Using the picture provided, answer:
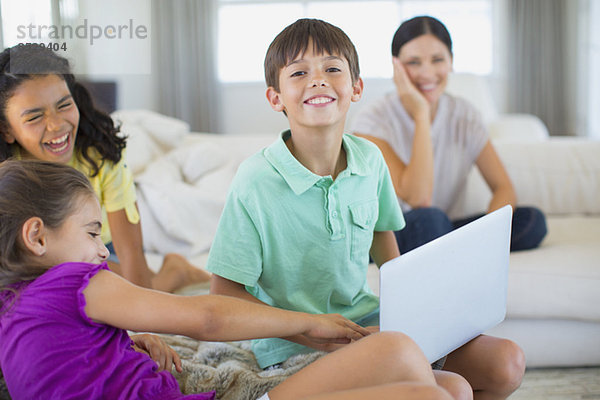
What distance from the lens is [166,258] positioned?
5.97ft

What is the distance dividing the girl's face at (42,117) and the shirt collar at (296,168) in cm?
43

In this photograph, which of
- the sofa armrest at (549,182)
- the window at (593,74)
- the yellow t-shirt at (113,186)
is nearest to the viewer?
the yellow t-shirt at (113,186)

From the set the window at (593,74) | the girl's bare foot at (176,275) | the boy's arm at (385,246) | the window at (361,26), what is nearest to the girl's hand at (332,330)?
the boy's arm at (385,246)

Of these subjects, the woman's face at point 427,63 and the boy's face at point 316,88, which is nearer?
the boy's face at point 316,88

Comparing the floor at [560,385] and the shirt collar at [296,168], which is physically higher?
the shirt collar at [296,168]

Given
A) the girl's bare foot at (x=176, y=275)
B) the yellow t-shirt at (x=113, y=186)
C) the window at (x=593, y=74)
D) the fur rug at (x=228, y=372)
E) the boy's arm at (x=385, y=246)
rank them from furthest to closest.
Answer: the window at (x=593, y=74), the girl's bare foot at (x=176, y=275), the yellow t-shirt at (x=113, y=186), the boy's arm at (x=385, y=246), the fur rug at (x=228, y=372)

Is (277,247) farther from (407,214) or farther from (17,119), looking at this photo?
(407,214)

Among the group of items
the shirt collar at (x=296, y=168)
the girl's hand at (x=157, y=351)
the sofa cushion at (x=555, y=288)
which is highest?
the shirt collar at (x=296, y=168)

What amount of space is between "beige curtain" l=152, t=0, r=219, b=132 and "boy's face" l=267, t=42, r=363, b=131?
4.79 meters

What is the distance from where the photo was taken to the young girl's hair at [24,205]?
833 mm

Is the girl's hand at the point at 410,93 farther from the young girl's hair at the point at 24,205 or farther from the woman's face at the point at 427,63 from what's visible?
the young girl's hair at the point at 24,205

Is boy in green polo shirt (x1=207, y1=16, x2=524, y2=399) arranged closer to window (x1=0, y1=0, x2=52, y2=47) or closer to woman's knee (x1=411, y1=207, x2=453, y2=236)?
window (x1=0, y1=0, x2=52, y2=47)

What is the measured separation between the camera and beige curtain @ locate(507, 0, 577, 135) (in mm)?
5480

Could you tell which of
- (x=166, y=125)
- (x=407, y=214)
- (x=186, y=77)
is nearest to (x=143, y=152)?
(x=166, y=125)
